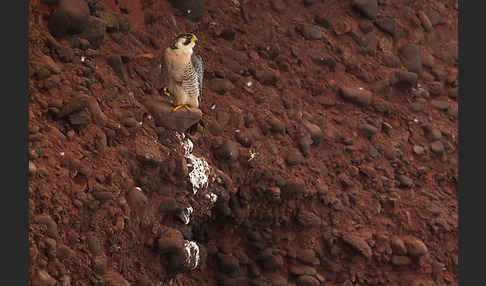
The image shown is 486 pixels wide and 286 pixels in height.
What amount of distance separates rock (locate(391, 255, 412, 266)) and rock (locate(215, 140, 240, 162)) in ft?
6.95

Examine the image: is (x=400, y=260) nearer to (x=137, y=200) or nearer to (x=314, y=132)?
(x=314, y=132)

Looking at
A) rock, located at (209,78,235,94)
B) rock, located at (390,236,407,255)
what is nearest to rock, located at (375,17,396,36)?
rock, located at (209,78,235,94)

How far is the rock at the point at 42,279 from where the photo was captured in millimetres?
4723

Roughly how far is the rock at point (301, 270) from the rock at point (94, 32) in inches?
108

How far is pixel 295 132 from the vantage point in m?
7.65

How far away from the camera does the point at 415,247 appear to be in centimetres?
791

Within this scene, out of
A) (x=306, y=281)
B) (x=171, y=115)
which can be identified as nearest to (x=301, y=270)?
(x=306, y=281)

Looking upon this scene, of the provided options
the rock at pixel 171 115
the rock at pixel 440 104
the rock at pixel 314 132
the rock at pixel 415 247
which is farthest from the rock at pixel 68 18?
the rock at pixel 440 104

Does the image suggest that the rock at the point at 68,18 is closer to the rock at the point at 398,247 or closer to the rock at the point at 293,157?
the rock at the point at 293,157

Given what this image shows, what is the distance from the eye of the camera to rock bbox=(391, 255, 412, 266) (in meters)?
7.85

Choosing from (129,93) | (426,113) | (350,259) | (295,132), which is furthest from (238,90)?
(426,113)

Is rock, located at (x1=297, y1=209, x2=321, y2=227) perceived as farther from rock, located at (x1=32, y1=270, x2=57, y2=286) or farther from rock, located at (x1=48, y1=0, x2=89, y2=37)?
rock, located at (x1=32, y1=270, x2=57, y2=286)

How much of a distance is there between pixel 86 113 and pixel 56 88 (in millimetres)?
286

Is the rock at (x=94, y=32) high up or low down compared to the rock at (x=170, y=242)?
up
